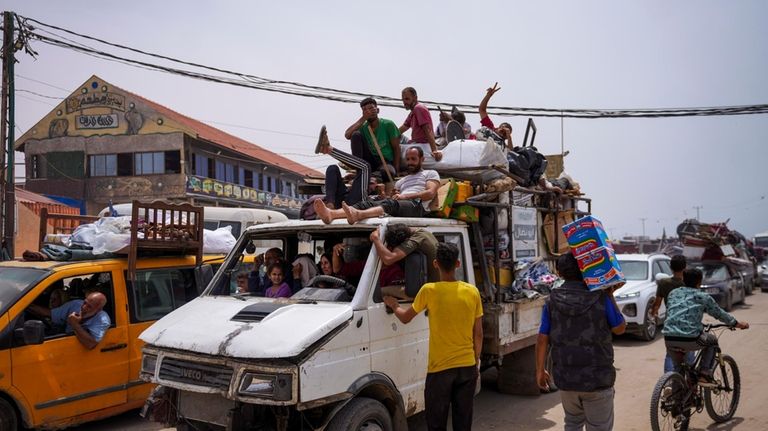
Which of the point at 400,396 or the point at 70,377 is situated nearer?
the point at 400,396

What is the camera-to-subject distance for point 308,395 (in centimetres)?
350

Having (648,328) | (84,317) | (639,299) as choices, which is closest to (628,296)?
(639,299)

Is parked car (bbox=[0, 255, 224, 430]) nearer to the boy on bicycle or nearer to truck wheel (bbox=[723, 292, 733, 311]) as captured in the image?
the boy on bicycle

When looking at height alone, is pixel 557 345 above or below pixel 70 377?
above

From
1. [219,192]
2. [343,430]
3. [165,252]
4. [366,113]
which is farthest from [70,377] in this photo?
[219,192]

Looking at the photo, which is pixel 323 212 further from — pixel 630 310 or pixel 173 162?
pixel 173 162

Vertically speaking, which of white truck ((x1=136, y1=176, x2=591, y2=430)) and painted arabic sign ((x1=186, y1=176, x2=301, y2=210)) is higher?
painted arabic sign ((x1=186, y1=176, x2=301, y2=210))

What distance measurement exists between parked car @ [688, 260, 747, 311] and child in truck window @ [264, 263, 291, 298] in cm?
1298

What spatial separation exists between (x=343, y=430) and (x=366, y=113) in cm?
376

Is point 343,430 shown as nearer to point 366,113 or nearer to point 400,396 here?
point 400,396

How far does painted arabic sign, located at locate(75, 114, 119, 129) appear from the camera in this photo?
95.6ft

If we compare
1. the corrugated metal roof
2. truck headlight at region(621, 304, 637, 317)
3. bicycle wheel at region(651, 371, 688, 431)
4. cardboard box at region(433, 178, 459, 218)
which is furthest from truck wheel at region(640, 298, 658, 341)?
the corrugated metal roof

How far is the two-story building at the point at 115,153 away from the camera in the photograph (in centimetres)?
2827

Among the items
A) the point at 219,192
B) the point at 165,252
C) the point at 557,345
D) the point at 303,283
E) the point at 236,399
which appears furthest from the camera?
the point at 219,192
